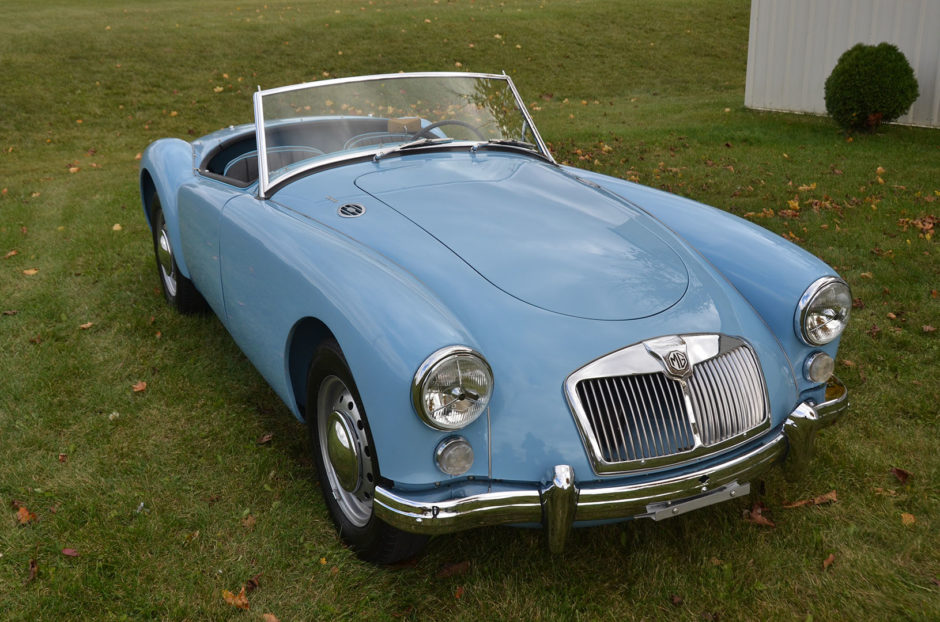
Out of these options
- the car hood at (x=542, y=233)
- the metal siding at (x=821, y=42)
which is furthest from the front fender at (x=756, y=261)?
the metal siding at (x=821, y=42)

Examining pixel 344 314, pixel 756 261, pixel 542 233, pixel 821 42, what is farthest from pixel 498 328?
pixel 821 42

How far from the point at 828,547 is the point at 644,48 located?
47.4ft

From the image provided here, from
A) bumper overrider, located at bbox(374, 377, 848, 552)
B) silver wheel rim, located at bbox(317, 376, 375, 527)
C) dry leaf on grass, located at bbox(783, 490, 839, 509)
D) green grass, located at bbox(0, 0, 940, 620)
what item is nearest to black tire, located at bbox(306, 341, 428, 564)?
silver wheel rim, located at bbox(317, 376, 375, 527)

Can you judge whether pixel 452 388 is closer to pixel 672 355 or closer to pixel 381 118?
pixel 672 355

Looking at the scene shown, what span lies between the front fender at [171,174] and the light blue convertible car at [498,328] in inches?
26.0

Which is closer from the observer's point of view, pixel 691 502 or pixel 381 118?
pixel 691 502

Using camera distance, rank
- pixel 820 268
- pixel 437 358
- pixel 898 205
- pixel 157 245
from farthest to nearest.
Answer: pixel 898 205 < pixel 157 245 < pixel 820 268 < pixel 437 358

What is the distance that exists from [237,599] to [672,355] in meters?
1.58

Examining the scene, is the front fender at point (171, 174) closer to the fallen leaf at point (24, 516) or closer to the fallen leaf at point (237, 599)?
the fallen leaf at point (24, 516)

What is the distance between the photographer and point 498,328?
244 centimetres

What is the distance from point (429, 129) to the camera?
3.78m

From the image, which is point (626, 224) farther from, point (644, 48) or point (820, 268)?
point (644, 48)

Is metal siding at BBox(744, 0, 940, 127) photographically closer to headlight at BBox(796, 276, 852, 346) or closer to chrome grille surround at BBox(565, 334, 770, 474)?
headlight at BBox(796, 276, 852, 346)

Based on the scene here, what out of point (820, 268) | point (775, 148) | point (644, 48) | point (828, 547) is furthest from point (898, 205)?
point (644, 48)
